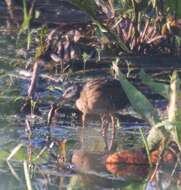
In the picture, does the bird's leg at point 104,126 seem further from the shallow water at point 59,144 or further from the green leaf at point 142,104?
the green leaf at point 142,104

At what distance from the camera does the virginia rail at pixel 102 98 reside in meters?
5.98

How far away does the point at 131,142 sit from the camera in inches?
216

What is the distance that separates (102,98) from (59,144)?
1238 mm

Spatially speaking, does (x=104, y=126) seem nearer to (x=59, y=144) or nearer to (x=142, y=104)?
(x=59, y=144)

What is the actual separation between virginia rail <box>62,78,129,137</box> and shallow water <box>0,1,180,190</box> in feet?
0.31

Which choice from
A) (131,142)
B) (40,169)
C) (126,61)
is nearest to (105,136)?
(131,142)

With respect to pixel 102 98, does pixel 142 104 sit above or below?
above

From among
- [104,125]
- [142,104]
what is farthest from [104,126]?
[142,104]

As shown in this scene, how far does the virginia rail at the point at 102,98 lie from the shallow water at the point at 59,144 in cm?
10

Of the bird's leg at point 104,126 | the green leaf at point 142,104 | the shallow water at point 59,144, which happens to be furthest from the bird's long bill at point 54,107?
the green leaf at point 142,104

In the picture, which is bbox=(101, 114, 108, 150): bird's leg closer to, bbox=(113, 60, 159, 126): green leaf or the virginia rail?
the virginia rail

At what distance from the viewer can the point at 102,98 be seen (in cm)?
607

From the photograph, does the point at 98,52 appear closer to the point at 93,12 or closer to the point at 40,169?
the point at 93,12

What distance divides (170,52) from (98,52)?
0.59m
